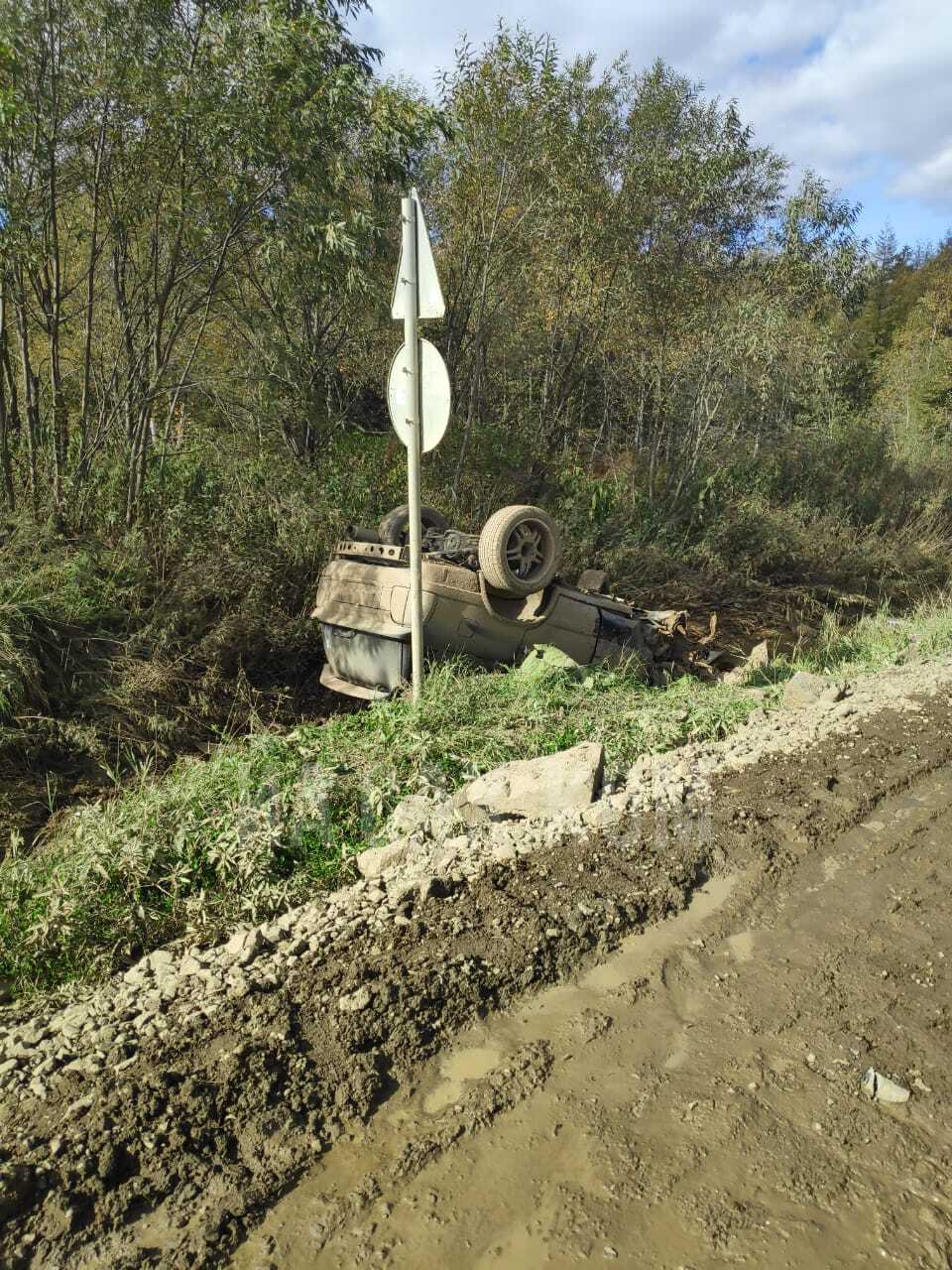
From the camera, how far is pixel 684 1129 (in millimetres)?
2154

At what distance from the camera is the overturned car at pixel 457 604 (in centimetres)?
586

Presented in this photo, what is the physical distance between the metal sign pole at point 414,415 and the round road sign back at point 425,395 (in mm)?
26

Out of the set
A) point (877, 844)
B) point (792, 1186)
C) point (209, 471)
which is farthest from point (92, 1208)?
point (209, 471)

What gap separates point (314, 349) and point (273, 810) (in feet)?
25.0

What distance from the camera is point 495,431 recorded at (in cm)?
1201

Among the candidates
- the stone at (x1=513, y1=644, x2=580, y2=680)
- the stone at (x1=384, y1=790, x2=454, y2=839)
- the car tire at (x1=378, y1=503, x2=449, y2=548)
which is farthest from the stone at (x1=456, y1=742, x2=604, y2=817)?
the car tire at (x1=378, y1=503, x2=449, y2=548)

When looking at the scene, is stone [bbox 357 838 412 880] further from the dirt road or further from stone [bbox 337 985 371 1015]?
the dirt road

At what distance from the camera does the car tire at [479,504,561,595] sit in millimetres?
5902

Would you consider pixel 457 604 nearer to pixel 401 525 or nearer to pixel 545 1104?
pixel 401 525

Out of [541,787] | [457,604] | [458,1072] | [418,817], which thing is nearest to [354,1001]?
[458,1072]

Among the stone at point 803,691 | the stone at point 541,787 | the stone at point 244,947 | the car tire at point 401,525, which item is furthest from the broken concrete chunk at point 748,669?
the stone at point 244,947

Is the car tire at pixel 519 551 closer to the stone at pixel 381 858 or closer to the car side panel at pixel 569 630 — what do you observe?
the car side panel at pixel 569 630

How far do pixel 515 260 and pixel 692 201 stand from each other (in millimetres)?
3389

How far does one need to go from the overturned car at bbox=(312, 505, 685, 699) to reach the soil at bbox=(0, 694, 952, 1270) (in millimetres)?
2788
